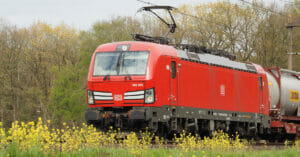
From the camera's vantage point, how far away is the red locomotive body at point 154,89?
16.2 metres

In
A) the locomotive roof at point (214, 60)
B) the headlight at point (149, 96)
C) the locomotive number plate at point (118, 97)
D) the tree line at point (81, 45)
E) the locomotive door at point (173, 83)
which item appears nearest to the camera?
the headlight at point (149, 96)

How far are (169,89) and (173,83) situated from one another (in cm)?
43

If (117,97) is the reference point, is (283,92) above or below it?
above

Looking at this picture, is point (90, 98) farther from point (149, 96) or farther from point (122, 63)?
point (149, 96)

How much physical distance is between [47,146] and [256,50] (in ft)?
113

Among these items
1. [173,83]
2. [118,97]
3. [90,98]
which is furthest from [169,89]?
[90,98]

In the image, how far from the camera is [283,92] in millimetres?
25562

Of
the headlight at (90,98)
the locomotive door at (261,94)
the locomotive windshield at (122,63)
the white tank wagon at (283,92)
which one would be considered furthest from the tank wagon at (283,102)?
the headlight at (90,98)

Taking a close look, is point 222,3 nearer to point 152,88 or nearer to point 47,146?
point 152,88

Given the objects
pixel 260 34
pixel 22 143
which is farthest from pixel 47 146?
pixel 260 34

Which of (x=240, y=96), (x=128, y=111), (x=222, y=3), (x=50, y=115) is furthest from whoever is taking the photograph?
(x=50, y=115)

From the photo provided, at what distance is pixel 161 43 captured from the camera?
1830 cm

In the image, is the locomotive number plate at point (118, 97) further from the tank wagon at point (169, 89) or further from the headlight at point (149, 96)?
the headlight at point (149, 96)

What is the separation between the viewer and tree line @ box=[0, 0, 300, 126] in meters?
42.7
